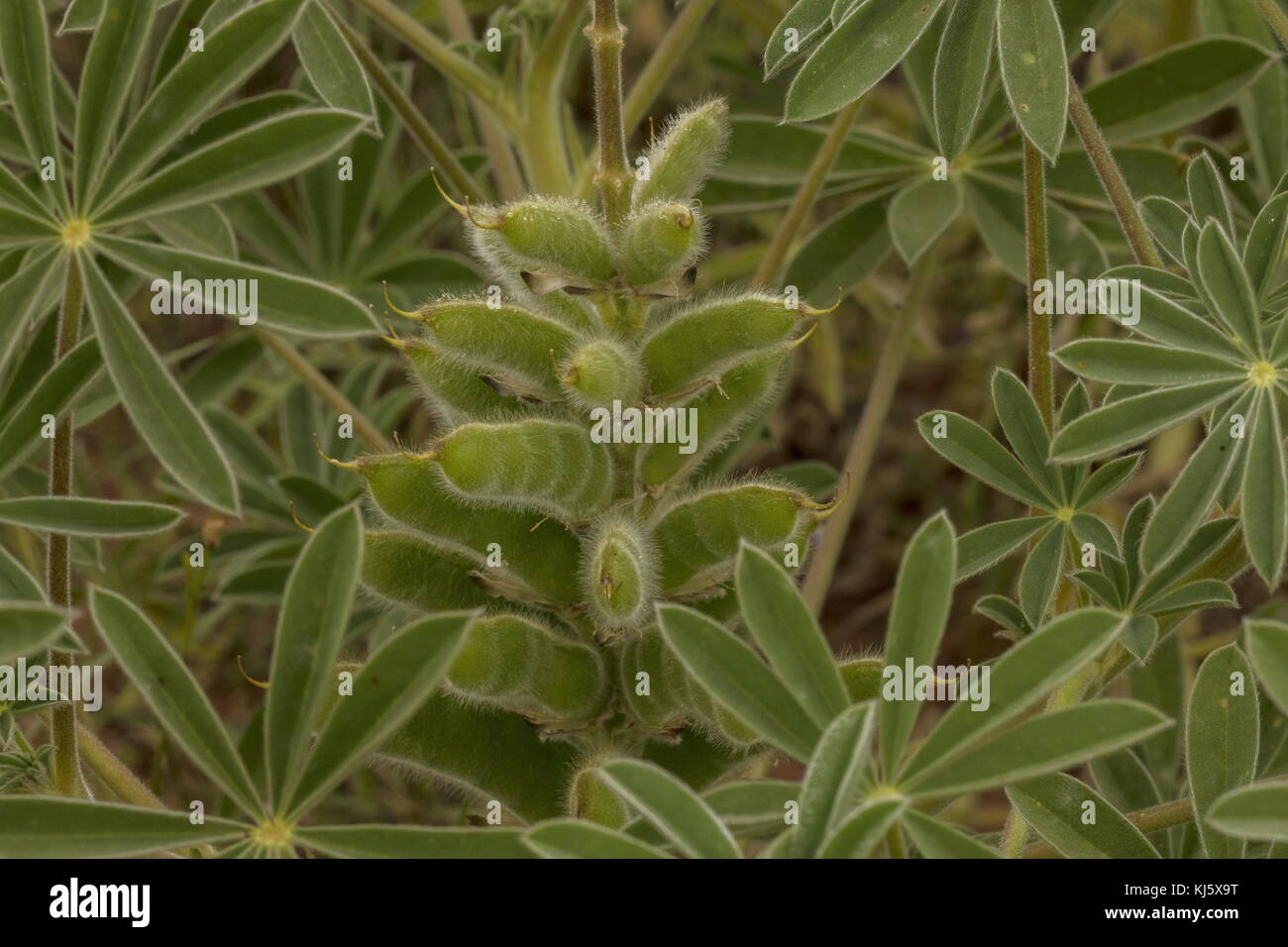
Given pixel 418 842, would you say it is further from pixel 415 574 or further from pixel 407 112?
pixel 407 112

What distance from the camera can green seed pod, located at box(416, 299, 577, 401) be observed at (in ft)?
5.87

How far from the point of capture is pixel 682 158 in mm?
1894

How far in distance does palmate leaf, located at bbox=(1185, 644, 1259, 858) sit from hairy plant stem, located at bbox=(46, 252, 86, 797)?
5.03ft

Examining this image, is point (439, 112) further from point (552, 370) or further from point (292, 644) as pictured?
point (292, 644)

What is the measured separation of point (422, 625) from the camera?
1.51 metres

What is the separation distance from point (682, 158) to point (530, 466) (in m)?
0.50

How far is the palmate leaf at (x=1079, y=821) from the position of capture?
1.80m

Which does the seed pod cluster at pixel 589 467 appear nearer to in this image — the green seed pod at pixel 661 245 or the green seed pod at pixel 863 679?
the green seed pod at pixel 661 245

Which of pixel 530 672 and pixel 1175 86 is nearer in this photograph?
pixel 530 672

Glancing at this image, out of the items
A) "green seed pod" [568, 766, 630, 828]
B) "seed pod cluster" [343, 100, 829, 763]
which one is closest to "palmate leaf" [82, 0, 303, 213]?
"seed pod cluster" [343, 100, 829, 763]

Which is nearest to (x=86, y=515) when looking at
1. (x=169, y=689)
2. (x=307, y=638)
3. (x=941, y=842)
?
(x=169, y=689)

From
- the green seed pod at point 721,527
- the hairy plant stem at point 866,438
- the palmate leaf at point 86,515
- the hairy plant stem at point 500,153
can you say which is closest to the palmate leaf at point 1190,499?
the green seed pod at point 721,527

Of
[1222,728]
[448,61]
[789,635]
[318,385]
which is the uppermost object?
[448,61]
